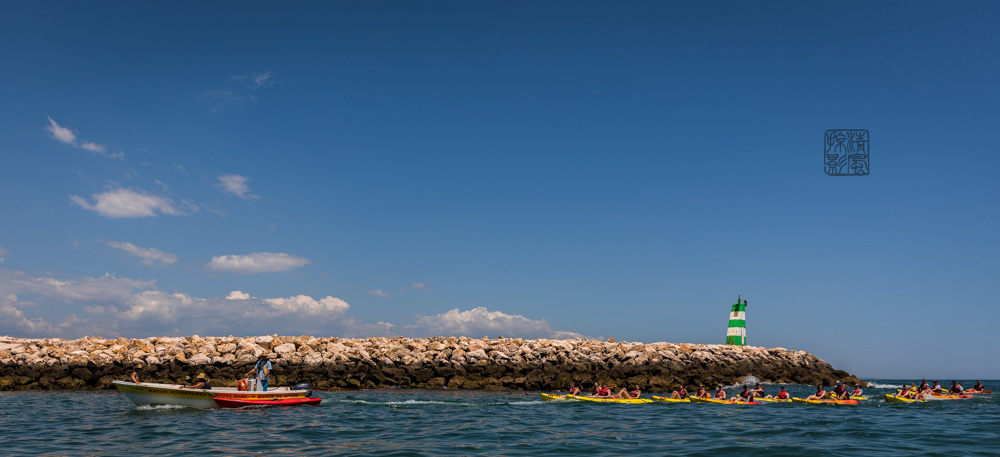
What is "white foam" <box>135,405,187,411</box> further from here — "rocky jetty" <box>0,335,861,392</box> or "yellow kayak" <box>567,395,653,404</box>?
"yellow kayak" <box>567,395,653,404</box>

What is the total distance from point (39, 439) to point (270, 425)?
7402mm

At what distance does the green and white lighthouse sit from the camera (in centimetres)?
6662

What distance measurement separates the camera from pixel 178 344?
48.4 meters

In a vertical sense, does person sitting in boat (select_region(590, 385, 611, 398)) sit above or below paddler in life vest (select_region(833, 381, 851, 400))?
below

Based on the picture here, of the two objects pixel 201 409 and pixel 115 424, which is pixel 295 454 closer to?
pixel 115 424

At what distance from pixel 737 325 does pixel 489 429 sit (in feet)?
166

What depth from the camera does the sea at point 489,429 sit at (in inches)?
760

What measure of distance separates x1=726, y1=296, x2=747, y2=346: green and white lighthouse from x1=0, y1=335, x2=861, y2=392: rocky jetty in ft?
39.0

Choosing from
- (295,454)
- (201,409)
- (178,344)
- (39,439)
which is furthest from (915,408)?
(178,344)

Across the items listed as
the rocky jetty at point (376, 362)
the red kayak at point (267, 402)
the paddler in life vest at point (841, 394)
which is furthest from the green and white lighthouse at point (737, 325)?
the red kayak at point (267, 402)

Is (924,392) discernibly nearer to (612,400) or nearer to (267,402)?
(612,400)

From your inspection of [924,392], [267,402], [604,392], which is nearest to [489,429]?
[267,402]

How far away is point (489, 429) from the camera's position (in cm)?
2391

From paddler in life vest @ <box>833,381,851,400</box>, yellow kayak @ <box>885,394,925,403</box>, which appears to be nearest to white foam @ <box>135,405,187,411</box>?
paddler in life vest @ <box>833,381,851,400</box>
